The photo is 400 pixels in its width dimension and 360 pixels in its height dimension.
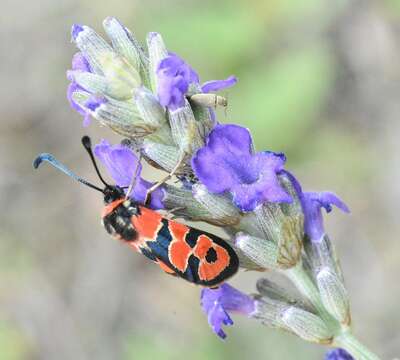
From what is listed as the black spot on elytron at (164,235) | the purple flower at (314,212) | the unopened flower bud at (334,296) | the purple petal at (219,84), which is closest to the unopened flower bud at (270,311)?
the unopened flower bud at (334,296)

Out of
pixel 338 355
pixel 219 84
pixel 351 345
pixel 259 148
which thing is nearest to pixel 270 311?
pixel 351 345

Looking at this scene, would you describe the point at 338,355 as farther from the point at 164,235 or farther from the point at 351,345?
the point at 164,235

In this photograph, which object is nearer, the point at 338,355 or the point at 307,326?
the point at 307,326

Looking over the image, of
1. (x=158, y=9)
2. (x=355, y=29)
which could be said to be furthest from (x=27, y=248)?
(x=355, y=29)

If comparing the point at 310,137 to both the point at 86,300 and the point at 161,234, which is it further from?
the point at 161,234

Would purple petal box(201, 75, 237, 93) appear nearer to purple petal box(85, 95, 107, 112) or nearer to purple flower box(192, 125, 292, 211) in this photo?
purple flower box(192, 125, 292, 211)

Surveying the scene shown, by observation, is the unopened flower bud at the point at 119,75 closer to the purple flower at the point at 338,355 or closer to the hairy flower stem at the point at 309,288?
the hairy flower stem at the point at 309,288

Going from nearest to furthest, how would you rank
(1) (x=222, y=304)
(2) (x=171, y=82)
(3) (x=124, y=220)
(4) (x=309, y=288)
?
(2) (x=171, y=82)
(3) (x=124, y=220)
(4) (x=309, y=288)
(1) (x=222, y=304)

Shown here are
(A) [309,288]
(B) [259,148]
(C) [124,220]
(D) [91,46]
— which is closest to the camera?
(D) [91,46]
